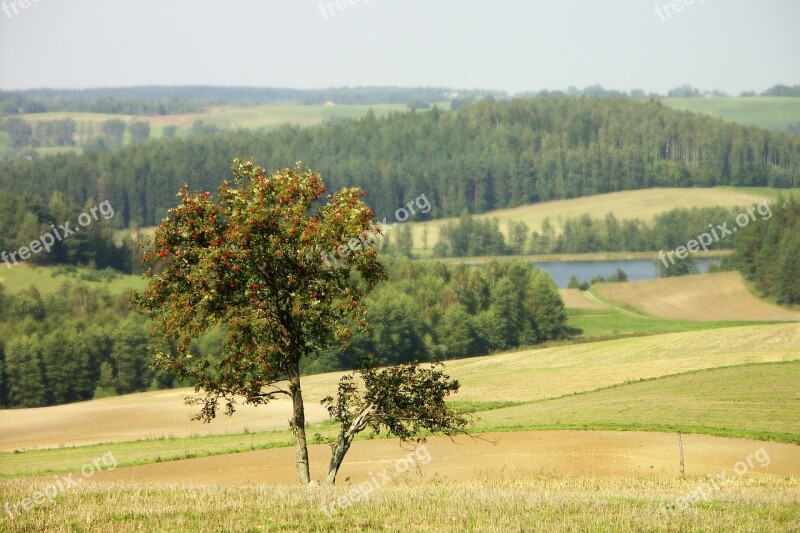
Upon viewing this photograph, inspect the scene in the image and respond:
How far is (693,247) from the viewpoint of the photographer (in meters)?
166

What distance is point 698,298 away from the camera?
116000mm

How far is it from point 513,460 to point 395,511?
14880mm

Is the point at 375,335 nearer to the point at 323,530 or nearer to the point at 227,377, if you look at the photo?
the point at 227,377

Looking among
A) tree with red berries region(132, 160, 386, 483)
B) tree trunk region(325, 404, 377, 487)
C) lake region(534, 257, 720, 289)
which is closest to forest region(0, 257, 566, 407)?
lake region(534, 257, 720, 289)

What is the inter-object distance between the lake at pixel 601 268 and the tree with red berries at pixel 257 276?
11900cm

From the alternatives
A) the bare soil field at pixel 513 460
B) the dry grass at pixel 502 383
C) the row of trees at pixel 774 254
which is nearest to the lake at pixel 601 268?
the row of trees at pixel 774 254

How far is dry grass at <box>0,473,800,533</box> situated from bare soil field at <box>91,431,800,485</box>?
7548mm

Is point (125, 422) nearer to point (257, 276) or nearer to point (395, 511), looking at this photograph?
point (257, 276)

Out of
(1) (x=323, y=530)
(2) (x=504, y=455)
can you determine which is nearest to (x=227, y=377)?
(1) (x=323, y=530)

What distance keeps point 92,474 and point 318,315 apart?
16.6 metres

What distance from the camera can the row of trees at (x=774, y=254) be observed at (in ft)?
368

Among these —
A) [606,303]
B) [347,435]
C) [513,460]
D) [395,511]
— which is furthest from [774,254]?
[395,511]

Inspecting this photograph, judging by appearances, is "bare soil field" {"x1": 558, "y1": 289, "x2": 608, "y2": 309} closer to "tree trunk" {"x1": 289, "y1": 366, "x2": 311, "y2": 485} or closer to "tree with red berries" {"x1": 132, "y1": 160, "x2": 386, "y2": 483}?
"tree trunk" {"x1": 289, "y1": 366, "x2": 311, "y2": 485}

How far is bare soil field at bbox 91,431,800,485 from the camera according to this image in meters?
31.0
